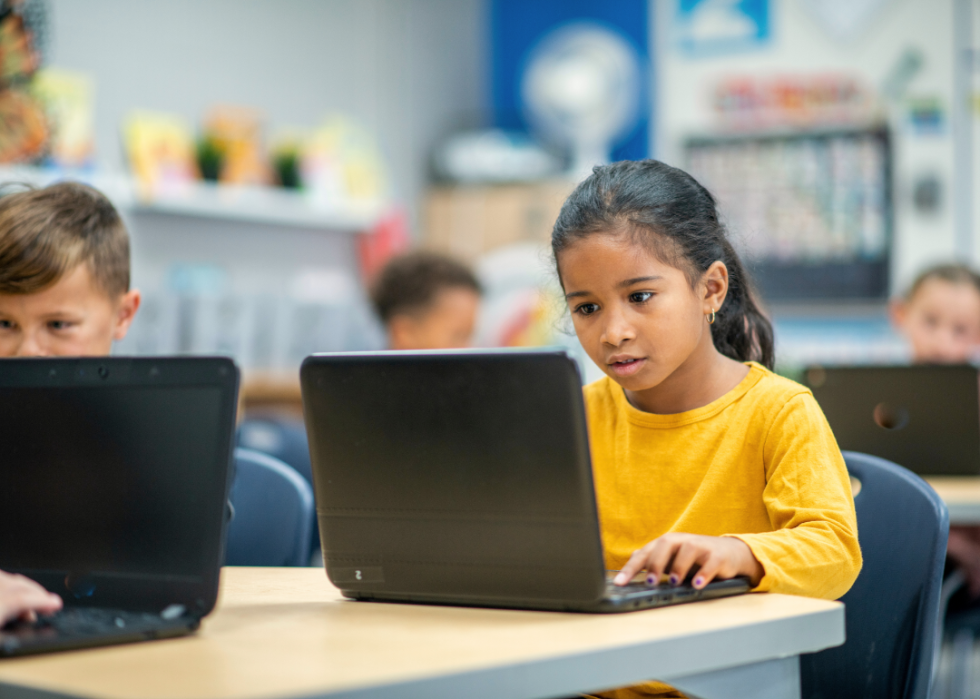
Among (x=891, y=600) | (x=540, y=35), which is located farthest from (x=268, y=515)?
(x=540, y=35)

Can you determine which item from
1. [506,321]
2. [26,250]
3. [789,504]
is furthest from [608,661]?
[506,321]

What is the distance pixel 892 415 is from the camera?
6.64 ft

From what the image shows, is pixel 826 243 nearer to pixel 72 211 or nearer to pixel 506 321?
pixel 506 321

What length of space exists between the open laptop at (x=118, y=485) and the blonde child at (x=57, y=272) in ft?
1.72

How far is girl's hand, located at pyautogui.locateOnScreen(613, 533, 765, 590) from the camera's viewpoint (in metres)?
0.92

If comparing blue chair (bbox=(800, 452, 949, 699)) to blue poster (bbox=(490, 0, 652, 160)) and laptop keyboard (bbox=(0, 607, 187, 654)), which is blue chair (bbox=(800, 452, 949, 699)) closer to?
laptop keyboard (bbox=(0, 607, 187, 654))

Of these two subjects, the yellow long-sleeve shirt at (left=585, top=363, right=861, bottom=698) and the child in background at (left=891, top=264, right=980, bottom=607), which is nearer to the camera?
the yellow long-sleeve shirt at (left=585, top=363, right=861, bottom=698)

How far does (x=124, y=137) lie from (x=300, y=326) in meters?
0.83

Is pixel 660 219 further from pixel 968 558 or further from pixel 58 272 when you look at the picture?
pixel 968 558

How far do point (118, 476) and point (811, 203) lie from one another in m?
3.92

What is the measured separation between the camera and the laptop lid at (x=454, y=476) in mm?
855

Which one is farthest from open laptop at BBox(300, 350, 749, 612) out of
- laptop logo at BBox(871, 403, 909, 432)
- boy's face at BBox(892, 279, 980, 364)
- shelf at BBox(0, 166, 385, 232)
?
shelf at BBox(0, 166, 385, 232)

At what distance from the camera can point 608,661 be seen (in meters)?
0.74

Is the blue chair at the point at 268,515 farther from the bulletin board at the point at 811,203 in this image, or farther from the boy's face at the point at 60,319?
the bulletin board at the point at 811,203
